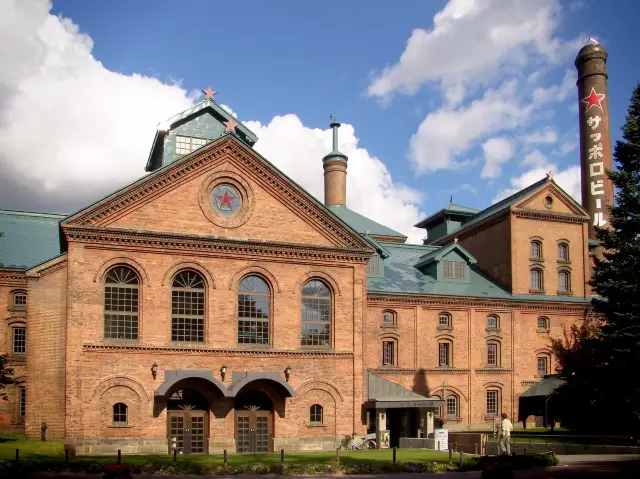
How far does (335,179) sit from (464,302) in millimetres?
19205

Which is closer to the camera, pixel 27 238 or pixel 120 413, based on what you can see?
pixel 120 413

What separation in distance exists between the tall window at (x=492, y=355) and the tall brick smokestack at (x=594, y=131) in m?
18.6

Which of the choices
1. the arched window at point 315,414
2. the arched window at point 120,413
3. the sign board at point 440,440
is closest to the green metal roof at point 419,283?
the arched window at point 315,414

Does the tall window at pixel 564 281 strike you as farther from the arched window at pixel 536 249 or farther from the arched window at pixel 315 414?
the arched window at pixel 315 414

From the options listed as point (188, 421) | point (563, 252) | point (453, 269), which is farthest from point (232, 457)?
point (563, 252)

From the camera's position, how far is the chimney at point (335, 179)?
61.2 m

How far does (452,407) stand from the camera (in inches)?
1768

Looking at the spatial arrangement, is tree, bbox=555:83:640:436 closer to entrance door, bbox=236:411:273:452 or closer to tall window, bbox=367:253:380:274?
tall window, bbox=367:253:380:274

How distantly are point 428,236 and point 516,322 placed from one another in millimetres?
15289

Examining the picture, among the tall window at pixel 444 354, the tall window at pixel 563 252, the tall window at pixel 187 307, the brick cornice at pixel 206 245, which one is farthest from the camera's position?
the tall window at pixel 563 252

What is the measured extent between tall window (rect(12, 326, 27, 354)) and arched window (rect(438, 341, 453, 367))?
78.6 ft

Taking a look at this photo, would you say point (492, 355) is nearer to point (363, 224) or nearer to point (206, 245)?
point (363, 224)

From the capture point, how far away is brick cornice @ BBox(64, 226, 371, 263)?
32.2 m

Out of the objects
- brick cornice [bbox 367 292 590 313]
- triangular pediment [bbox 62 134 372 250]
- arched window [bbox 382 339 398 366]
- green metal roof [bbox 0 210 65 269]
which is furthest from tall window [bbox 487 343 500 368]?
green metal roof [bbox 0 210 65 269]
